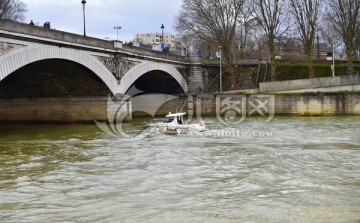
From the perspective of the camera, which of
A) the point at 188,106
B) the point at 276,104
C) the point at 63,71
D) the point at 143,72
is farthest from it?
the point at 188,106

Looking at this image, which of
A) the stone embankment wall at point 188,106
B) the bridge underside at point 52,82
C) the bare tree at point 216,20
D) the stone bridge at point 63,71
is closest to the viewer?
the stone bridge at point 63,71

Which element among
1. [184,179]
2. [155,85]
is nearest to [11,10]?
[155,85]

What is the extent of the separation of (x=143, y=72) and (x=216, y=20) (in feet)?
47.1

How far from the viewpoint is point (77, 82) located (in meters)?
33.3

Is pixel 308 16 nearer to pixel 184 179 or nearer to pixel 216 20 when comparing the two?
pixel 216 20

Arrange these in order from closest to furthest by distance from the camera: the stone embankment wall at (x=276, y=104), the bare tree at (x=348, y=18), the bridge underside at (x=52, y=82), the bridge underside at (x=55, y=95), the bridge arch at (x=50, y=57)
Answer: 1. the bridge arch at (x=50, y=57)
2. the bridge underside at (x=52, y=82)
3. the bridge underside at (x=55, y=95)
4. the stone embankment wall at (x=276, y=104)
5. the bare tree at (x=348, y=18)

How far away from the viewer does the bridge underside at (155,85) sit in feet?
154

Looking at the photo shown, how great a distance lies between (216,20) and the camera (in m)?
49.2

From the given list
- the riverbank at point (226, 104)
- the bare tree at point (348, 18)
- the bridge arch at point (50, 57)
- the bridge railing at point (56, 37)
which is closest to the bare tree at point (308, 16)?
the bare tree at point (348, 18)

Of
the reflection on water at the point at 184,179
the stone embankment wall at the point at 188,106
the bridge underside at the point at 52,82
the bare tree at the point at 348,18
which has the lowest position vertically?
the reflection on water at the point at 184,179

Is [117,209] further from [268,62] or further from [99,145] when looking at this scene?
[268,62]

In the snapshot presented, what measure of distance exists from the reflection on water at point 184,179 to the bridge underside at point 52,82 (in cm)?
640

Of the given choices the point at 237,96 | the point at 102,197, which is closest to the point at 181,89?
the point at 237,96

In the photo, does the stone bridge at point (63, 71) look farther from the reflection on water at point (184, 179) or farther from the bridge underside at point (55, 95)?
the reflection on water at point (184, 179)
